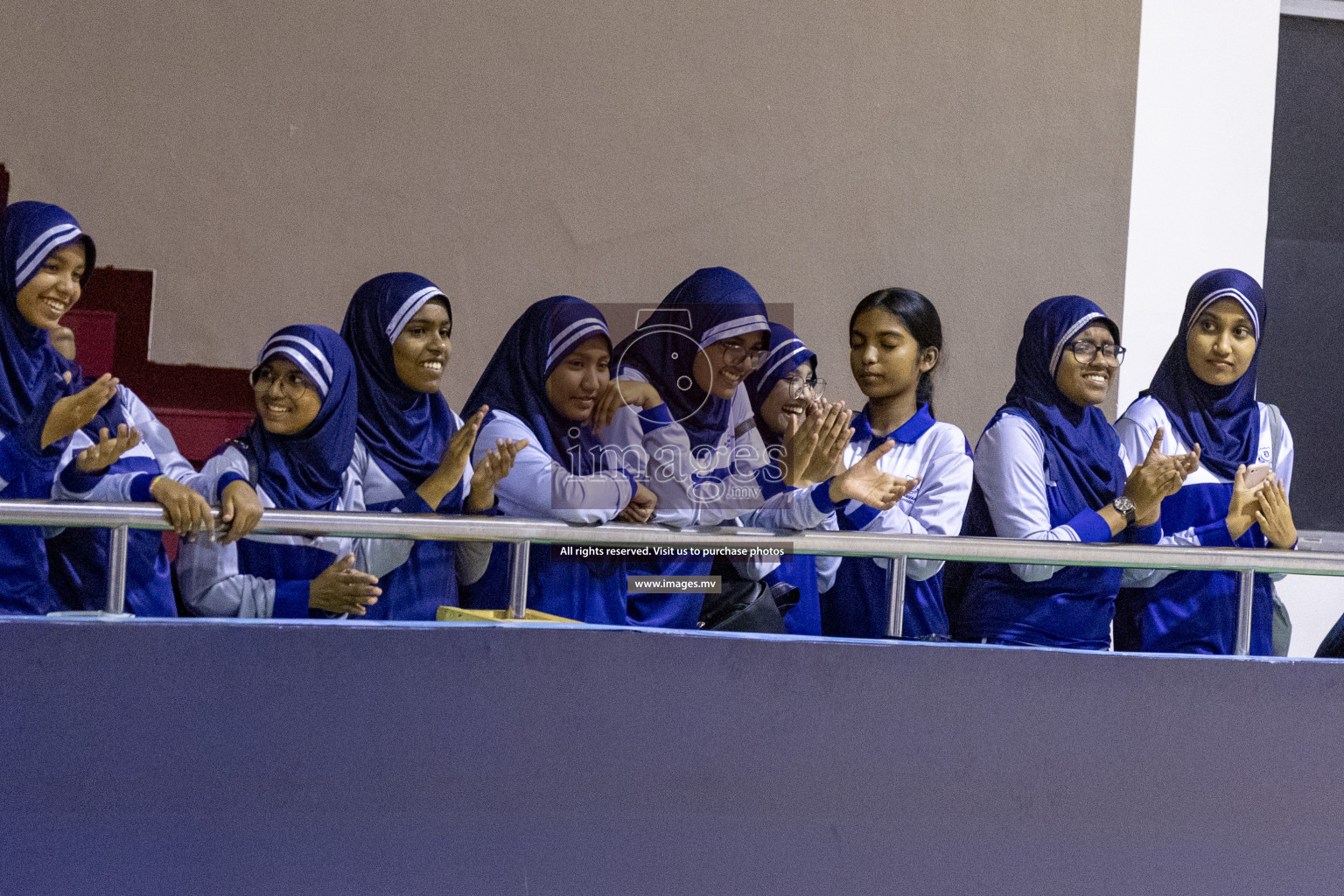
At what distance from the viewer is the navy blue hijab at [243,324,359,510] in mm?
2240

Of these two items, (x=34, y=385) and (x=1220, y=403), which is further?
(x=1220, y=403)

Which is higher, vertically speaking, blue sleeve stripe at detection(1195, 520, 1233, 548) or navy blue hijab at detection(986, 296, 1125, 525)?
navy blue hijab at detection(986, 296, 1125, 525)

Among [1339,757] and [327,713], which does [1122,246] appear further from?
[327,713]

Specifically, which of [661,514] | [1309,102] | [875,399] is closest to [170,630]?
[661,514]

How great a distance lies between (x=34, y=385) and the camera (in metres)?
2.21

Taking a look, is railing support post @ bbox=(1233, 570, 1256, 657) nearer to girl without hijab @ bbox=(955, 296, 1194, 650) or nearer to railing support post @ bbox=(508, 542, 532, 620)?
girl without hijab @ bbox=(955, 296, 1194, 650)

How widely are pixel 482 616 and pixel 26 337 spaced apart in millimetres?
898

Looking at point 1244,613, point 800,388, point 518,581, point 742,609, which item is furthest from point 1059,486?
point 518,581

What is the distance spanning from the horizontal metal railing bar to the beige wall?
0.77m

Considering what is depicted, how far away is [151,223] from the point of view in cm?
289

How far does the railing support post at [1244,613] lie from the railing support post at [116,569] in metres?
1.90

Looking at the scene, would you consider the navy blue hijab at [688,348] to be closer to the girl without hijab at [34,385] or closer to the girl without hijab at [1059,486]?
the girl without hijab at [1059,486]

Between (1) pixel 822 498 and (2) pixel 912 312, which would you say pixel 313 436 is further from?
(2) pixel 912 312

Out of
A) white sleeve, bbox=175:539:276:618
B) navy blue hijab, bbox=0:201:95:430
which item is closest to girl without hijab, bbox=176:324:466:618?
white sleeve, bbox=175:539:276:618
